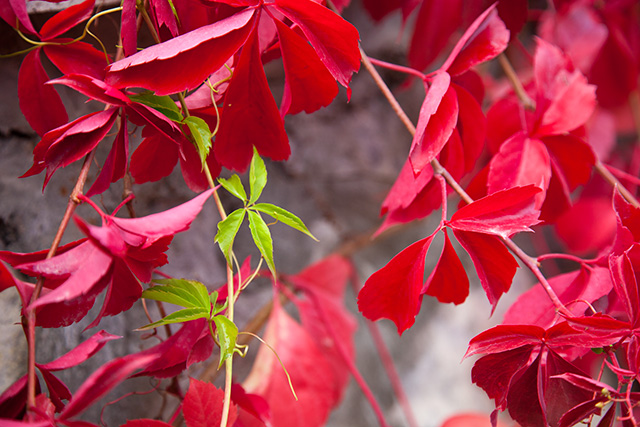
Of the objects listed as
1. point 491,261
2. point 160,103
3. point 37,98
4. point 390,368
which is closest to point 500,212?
point 491,261

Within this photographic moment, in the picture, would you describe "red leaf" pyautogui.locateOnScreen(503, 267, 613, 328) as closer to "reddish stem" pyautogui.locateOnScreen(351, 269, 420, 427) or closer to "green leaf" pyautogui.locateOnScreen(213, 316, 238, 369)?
"green leaf" pyautogui.locateOnScreen(213, 316, 238, 369)

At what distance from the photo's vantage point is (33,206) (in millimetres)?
412

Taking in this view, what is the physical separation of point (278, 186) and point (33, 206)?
34 centimetres

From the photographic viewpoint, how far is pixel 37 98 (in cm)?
33

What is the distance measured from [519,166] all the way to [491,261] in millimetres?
112

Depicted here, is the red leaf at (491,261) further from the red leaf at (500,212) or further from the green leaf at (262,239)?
the green leaf at (262,239)

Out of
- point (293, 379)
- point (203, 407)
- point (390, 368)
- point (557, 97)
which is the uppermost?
point (557, 97)

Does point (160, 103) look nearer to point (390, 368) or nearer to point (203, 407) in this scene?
point (203, 407)

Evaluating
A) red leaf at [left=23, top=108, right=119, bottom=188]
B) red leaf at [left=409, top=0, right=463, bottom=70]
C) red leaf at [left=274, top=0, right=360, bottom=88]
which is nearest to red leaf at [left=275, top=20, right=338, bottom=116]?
red leaf at [left=274, top=0, right=360, bottom=88]

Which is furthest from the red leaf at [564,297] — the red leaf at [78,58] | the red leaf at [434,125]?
the red leaf at [78,58]

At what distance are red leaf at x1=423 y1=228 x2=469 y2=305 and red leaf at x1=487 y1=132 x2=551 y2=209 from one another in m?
0.08

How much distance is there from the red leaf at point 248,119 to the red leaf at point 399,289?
0.12 meters

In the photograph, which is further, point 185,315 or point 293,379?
point 293,379

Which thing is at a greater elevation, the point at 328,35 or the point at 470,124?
the point at 328,35
